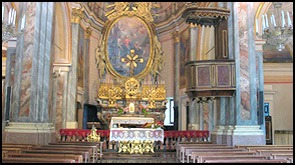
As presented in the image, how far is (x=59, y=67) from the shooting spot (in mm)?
13992

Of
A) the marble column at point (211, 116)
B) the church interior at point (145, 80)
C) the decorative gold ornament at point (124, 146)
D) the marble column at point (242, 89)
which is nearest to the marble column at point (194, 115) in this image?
the church interior at point (145, 80)

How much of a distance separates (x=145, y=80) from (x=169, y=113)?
2.07 meters

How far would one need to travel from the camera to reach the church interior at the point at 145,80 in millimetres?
8414

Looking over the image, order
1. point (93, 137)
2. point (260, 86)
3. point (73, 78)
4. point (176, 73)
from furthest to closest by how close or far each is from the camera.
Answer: point (176, 73), point (73, 78), point (260, 86), point (93, 137)

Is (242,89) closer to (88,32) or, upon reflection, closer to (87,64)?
(87,64)

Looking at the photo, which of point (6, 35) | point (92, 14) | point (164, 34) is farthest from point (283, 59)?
point (6, 35)

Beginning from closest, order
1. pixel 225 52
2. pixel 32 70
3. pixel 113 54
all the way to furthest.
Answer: pixel 32 70 → pixel 225 52 → pixel 113 54

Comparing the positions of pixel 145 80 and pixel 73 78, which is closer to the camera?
pixel 73 78

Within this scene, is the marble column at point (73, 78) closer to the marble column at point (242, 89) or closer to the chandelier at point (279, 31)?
the marble column at point (242, 89)

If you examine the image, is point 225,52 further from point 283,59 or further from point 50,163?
point 283,59

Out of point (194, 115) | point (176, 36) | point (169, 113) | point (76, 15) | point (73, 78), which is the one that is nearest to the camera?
point (73, 78)

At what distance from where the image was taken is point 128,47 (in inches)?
714

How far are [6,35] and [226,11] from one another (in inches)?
211

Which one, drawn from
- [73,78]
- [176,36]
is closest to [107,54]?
[176,36]
